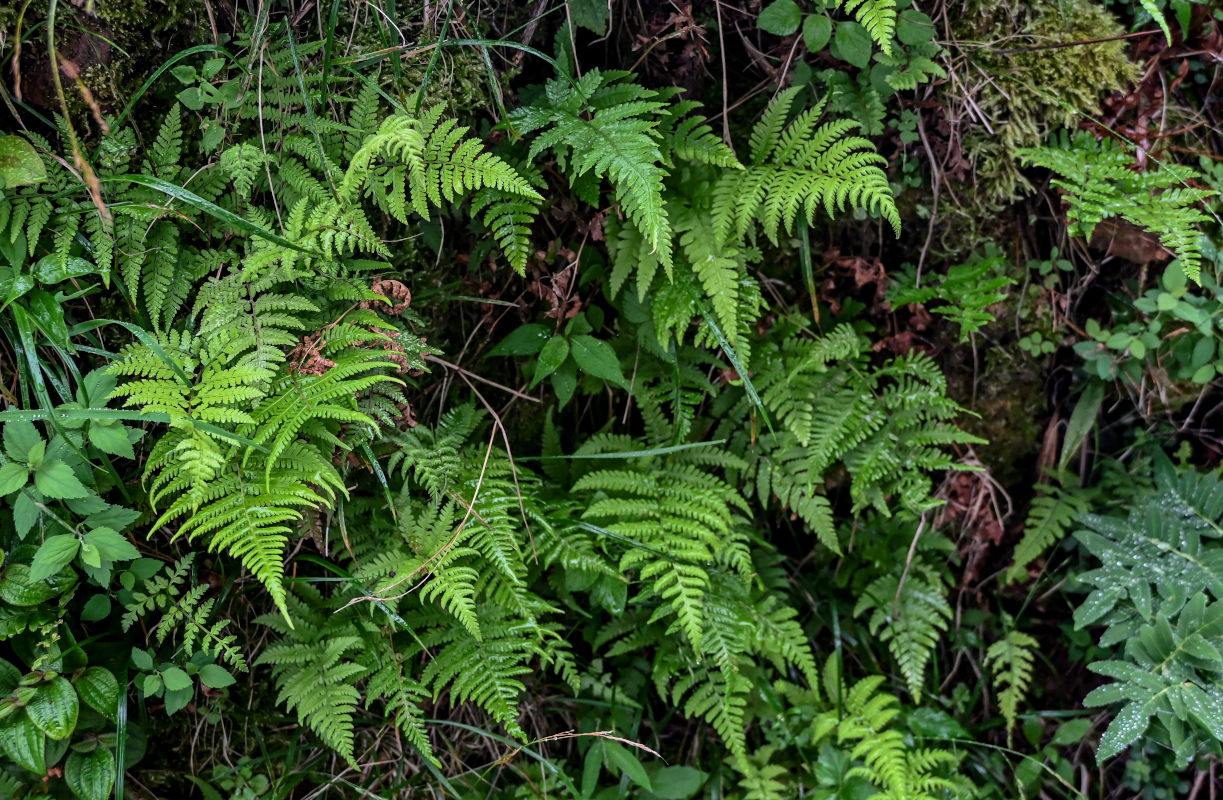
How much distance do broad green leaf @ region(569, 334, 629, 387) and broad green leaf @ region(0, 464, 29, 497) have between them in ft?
5.40

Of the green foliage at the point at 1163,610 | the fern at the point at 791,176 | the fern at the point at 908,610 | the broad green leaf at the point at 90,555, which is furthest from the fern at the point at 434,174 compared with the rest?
the green foliage at the point at 1163,610

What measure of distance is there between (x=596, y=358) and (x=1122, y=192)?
2.09 meters

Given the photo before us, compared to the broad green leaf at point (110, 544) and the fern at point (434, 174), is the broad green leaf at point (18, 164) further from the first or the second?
the broad green leaf at point (110, 544)

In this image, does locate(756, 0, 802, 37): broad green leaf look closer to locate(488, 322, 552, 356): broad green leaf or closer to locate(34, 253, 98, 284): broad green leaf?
locate(488, 322, 552, 356): broad green leaf

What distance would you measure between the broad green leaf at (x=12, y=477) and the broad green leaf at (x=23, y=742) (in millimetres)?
666

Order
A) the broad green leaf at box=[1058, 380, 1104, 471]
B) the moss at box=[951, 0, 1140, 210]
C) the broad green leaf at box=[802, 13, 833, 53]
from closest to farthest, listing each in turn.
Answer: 1. the broad green leaf at box=[802, 13, 833, 53]
2. the moss at box=[951, 0, 1140, 210]
3. the broad green leaf at box=[1058, 380, 1104, 471]

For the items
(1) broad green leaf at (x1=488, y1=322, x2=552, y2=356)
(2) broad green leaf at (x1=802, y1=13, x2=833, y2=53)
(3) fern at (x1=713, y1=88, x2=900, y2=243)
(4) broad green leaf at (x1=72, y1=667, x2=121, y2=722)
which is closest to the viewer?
(4) broad green leaf at (x1=72, y1=667, x2=121, y2=722)

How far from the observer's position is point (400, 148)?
2.41 m

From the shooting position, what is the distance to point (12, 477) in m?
2.10

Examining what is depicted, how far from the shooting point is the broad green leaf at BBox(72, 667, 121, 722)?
228 centimetres

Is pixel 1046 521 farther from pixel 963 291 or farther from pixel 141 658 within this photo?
pixel 141 658

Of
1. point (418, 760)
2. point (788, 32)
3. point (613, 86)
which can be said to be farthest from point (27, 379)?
point (788, 32)

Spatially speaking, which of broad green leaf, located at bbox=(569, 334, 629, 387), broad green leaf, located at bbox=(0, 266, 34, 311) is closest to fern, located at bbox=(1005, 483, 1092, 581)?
broad green leaf, located at bbox=(569, 334, 629, 387)

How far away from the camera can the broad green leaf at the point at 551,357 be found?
2.67 m
